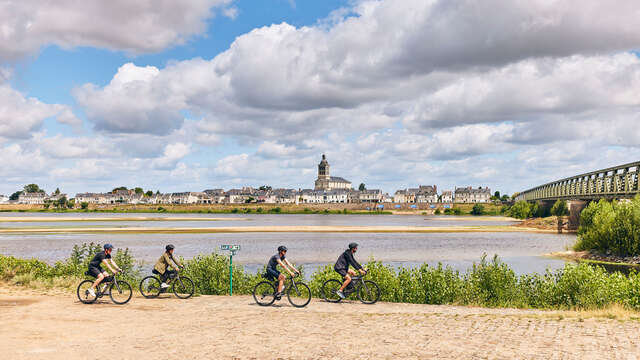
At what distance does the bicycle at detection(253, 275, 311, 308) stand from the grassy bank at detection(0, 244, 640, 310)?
122 inches

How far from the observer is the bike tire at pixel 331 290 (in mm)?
21797

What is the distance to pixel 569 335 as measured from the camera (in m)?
15.2

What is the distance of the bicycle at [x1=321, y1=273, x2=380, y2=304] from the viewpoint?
20844mm

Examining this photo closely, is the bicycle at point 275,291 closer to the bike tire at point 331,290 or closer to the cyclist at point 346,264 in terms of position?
the bike tire at point 331,290

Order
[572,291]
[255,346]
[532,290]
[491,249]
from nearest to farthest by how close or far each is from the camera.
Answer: [255,346] < [572,291] < [532,290] < [491,249]

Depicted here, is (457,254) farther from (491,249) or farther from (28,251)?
(28,251)

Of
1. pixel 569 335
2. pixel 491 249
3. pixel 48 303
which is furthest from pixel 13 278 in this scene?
pixel 491 249

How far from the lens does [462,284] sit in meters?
24.0

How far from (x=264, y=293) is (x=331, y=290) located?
119 inches

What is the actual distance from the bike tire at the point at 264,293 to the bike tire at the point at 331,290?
2314 millimetres

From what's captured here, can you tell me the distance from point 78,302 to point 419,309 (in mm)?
13720

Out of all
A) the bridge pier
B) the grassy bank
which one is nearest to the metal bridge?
the bridge pier

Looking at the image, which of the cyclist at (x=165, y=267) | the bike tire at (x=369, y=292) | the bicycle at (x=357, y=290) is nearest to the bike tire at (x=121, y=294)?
the cyclist at (x=165, y=267)

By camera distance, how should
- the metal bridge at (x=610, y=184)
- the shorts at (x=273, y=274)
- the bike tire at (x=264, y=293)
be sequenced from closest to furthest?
the shorts at (x=273, y=274)
the bike tire at (x=264, y=293)
the metal bridge at (x=610, y=184)
